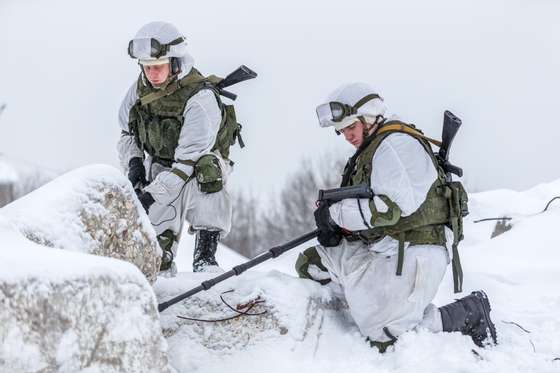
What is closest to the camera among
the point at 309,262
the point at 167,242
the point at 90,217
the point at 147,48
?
the point at 90,217

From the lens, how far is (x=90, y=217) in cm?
481

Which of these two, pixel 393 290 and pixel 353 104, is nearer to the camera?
pixel 393 290

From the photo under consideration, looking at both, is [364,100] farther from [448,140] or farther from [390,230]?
[390,230]

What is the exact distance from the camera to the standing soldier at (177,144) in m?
6.21

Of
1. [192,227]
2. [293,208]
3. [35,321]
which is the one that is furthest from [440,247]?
[293,208]

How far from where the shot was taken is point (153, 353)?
3703mm

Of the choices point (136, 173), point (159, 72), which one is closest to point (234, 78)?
point (159, 72)

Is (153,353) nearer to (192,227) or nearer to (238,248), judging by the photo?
(192,227)

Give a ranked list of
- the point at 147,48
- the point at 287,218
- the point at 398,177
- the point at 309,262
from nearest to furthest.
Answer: the point at 398,177 < the point at 309,262 < the point at 147,48 < the point at 287,218

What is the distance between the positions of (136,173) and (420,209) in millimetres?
2316

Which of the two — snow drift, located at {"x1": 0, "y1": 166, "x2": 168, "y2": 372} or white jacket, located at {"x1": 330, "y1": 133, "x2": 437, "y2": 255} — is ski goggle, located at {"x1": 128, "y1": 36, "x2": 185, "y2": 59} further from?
snow drift, located at {"x1": 0, "y1": 166, "x2": 168, "y2": 372}

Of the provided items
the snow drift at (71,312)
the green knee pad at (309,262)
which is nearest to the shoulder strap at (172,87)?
the green knee pad at (309,262)

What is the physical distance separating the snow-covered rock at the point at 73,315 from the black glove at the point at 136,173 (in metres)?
2.80

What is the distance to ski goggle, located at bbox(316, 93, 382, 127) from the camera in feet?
18.2
